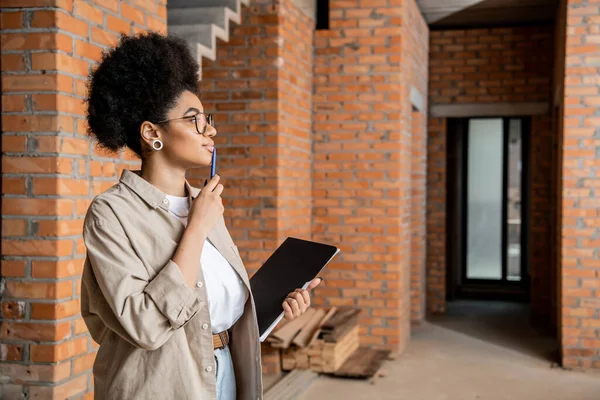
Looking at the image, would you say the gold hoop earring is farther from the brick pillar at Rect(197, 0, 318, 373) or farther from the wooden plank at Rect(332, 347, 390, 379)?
the wooden plank at Rect(332, 347, 390, 379)

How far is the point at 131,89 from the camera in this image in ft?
5.28

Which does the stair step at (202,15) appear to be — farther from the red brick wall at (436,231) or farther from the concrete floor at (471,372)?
the red brick wall at (436,231)

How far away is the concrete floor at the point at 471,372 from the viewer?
4.91 meters

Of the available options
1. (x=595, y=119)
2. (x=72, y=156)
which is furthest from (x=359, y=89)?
(x=72, y=156)

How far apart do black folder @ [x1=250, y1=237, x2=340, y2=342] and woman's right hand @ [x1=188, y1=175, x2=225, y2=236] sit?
0.36m

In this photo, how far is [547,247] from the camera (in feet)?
25.7

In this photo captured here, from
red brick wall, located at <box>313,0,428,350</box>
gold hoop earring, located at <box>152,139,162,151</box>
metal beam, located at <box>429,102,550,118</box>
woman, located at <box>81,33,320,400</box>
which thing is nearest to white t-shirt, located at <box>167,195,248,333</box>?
woman, located at <box>81,33,320,400</box>

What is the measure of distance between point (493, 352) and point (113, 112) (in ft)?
17.6

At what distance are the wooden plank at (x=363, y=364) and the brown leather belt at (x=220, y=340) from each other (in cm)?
358

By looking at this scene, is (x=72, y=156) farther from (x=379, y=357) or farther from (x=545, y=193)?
(x=545, y=193)

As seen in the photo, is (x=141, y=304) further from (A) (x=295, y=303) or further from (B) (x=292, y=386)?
(B) (x=292, y=386)

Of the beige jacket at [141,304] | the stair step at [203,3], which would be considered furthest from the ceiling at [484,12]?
the beige jacket at [141,304]

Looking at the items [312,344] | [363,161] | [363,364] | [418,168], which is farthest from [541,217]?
[312,344]

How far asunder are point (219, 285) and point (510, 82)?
22.6ft
